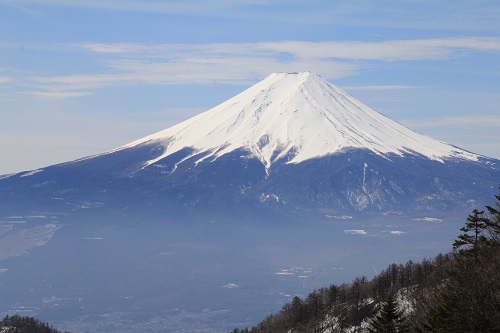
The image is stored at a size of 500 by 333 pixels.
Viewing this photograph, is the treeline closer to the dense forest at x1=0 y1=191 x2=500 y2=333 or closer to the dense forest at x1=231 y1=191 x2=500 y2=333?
the dense forest at x1=0 y1=191 x2=500 y2=333

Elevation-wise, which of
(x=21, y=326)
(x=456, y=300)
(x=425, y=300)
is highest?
(x=456, y=300)

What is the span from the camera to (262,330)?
248 feet

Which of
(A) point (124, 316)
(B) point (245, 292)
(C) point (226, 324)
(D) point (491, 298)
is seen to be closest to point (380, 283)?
(D) point (491, 298)

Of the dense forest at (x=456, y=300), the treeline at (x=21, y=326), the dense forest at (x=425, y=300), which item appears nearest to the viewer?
the dense forest at (x=456, y=300)

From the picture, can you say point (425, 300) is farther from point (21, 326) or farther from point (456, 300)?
point (21, 326)

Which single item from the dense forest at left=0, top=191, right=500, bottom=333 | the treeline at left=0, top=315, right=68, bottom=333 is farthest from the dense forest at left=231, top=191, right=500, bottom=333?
the treeline at left=0, top=315, right=68, bottom=333

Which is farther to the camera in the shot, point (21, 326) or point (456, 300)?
point (21, 326)

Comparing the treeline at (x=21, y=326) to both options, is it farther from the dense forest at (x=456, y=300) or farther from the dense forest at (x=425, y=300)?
the dense forest at (x=456, y=300)

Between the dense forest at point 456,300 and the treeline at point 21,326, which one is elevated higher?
the dense forest at point 456,300

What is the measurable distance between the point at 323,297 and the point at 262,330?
24.1 feet

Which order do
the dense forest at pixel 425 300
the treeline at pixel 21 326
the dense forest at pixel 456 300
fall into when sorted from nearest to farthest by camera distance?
the dense forest at pixel 456 300 → the dense forest at pixel 425 300 → the treeline at pixel 21 326

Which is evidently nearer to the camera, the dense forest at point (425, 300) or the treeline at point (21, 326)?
the dense forest at point (425, 300)

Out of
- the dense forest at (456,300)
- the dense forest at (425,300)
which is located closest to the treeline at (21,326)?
the dense forest at (425,300)

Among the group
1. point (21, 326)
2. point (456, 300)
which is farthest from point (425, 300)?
point (21, 326)
